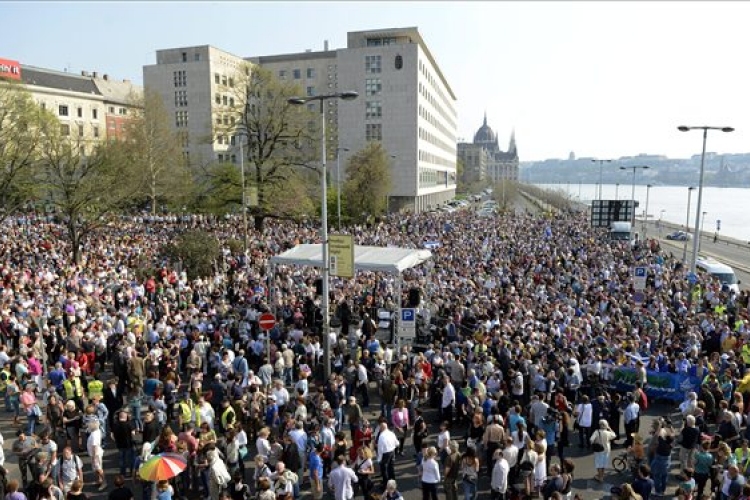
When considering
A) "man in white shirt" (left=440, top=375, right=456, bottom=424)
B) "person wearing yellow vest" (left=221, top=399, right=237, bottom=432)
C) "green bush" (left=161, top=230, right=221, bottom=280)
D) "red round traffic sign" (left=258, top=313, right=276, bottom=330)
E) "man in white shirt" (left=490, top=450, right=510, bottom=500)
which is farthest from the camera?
"green bush" (left=161, top=230, right=221, bottom=280)

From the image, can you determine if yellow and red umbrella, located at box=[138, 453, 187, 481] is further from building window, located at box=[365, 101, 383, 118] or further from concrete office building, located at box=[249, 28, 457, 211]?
building window, located at box=[365, 101, 383, 118]

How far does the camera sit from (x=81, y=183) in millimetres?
30781

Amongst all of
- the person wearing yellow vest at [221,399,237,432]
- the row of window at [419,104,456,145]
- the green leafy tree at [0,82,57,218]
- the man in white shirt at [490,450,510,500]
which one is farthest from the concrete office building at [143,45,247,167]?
the man in white shirt at [490,450,510,500]

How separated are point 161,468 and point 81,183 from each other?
86.2 feet

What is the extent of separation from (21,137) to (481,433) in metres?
29.1

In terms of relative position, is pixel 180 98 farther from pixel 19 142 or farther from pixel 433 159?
pixel 19 142

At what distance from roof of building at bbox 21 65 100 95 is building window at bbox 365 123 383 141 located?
45112mm

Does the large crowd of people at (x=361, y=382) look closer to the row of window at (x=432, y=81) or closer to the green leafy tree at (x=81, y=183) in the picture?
the green leafy tree at (x=81, y=183)

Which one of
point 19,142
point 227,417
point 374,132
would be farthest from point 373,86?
point 227,417

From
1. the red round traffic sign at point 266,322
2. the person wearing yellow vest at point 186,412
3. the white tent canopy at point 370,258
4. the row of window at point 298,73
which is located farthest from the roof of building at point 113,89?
the person wearing yellow vest at point 186,412

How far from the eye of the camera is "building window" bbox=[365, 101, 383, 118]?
250ft

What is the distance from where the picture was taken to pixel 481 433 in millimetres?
11703

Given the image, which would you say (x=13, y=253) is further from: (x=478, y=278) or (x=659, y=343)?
(x=659, y=343)

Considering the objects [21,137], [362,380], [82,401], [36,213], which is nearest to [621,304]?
[362,380]
